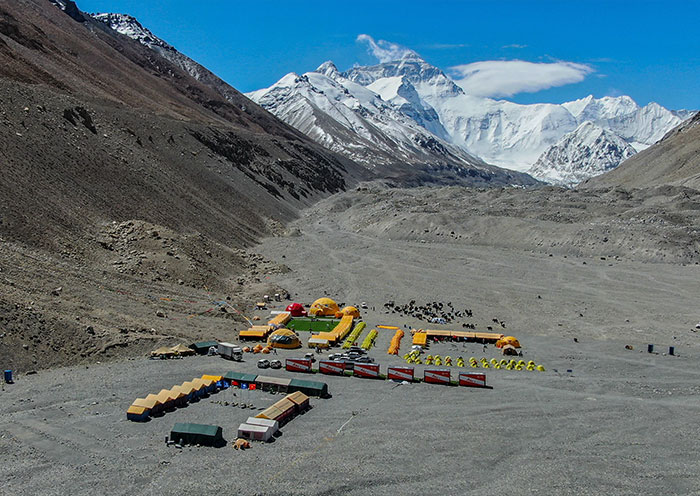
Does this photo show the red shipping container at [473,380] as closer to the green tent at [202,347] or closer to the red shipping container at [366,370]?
the red shipping container at [366,370]

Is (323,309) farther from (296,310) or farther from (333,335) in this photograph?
(333,335)

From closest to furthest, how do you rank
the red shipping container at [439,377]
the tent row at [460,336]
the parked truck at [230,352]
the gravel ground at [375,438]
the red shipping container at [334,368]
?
the gravel ground at [375,438] → the red shipping container at [439,377] → the red shipping container at [334,368] → the parked truck at [230,352] → the tent row at [460,336]

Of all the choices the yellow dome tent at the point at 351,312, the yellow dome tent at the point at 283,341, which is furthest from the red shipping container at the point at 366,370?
the yellow dome tent at the point at 351,312

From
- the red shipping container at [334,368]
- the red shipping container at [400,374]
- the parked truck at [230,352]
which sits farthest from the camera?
the parked truck at [230,352]

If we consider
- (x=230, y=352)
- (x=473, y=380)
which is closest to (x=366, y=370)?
(x=473, y=380)

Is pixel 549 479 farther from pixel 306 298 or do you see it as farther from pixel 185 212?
pixel 185 212

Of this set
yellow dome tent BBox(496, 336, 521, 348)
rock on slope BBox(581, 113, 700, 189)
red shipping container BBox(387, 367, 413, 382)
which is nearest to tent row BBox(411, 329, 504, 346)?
yellow dome tent BBox(496, 336, 521, 348)
